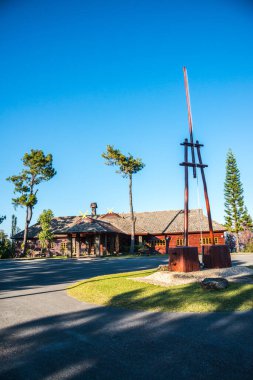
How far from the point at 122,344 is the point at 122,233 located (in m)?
31.4

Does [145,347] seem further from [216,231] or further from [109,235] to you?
[216,231]

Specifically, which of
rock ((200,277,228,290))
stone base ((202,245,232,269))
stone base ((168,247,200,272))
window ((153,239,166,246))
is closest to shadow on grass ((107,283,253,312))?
rock ((200,277,228,290))

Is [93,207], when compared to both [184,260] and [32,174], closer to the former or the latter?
[32,174]

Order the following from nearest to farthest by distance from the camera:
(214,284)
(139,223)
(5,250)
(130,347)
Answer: (130,347) → (214,284) → (5,250) → (139,223)

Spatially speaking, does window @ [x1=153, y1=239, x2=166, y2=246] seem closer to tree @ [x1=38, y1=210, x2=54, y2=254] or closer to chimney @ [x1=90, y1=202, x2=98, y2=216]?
chimney @ [x1=90, y1=202, x2=98, y2=216]

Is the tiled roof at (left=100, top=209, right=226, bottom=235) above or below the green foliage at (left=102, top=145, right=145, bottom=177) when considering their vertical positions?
below

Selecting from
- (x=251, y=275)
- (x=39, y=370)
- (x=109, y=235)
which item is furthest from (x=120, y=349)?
(x=109, y=235)

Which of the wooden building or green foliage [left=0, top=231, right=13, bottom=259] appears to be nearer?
green foliage [left=0, top=231, right=13, bottom=259]

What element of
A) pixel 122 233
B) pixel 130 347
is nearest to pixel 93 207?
pixel 122 233

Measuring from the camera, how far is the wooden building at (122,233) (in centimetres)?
3247

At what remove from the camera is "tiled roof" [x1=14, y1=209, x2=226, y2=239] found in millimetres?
33534

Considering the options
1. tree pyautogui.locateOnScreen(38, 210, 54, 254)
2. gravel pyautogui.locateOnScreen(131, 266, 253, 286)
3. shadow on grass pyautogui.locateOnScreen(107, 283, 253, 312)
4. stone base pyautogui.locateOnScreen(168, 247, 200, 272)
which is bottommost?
shadow on grass pyautogui.locateOnScreen(107, 283, 253, 312)

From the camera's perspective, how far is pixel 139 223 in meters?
39.2

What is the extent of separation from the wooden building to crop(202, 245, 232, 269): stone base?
19549 mm
